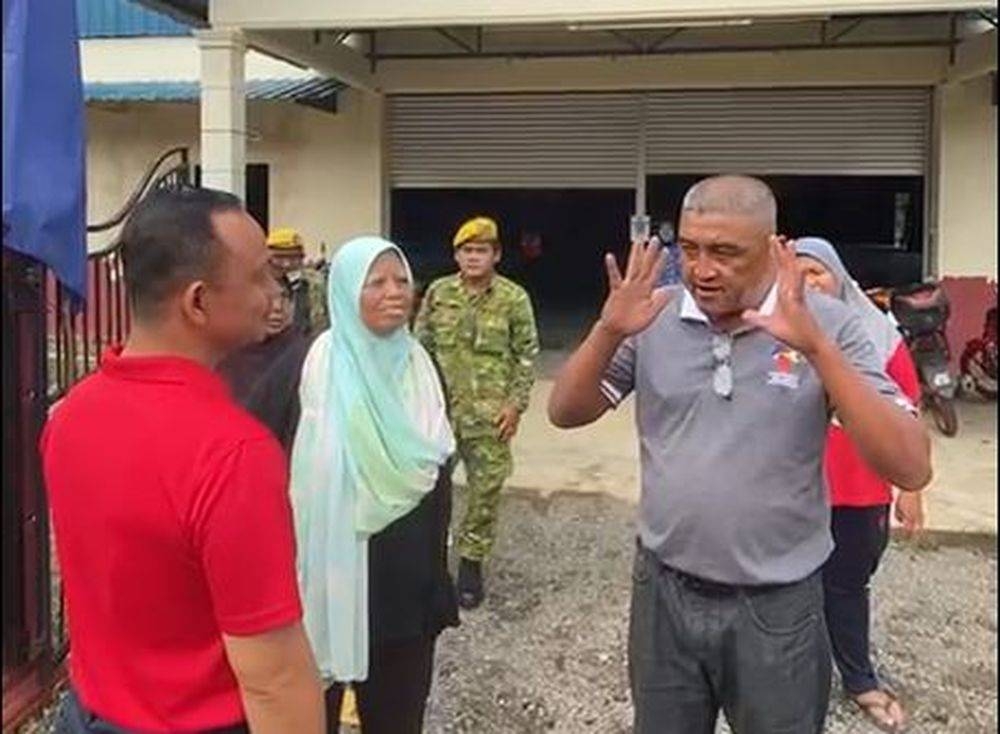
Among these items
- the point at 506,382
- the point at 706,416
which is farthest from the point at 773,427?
the point at 506,382

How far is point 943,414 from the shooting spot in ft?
25.0

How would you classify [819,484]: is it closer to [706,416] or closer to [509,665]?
[706,416]

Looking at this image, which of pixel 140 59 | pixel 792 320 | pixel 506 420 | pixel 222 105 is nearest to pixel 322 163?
pixel 140 59

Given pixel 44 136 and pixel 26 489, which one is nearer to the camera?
pixel 44 136

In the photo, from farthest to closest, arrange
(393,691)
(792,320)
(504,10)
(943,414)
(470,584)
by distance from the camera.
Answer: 1. (943,414)
2. (504,10)
3. (470,584)
4. (393,691)
5. (792,320)

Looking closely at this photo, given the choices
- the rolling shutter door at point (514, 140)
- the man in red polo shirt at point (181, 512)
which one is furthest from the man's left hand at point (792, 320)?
the rolling shutter door at point (514, 140)

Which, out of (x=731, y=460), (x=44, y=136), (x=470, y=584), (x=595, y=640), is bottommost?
(x=595, y=640)

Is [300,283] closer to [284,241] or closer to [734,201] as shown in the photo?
[284,241]

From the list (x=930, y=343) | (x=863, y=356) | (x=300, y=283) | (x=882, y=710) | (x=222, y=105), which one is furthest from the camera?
(x=930, y=343)

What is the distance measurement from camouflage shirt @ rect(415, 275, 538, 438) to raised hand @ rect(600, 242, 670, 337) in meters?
2.64

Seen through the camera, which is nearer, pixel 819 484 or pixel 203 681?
pixel 203 681

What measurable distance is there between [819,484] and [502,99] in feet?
28.1

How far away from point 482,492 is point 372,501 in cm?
199

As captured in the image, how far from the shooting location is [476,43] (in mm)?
10016
